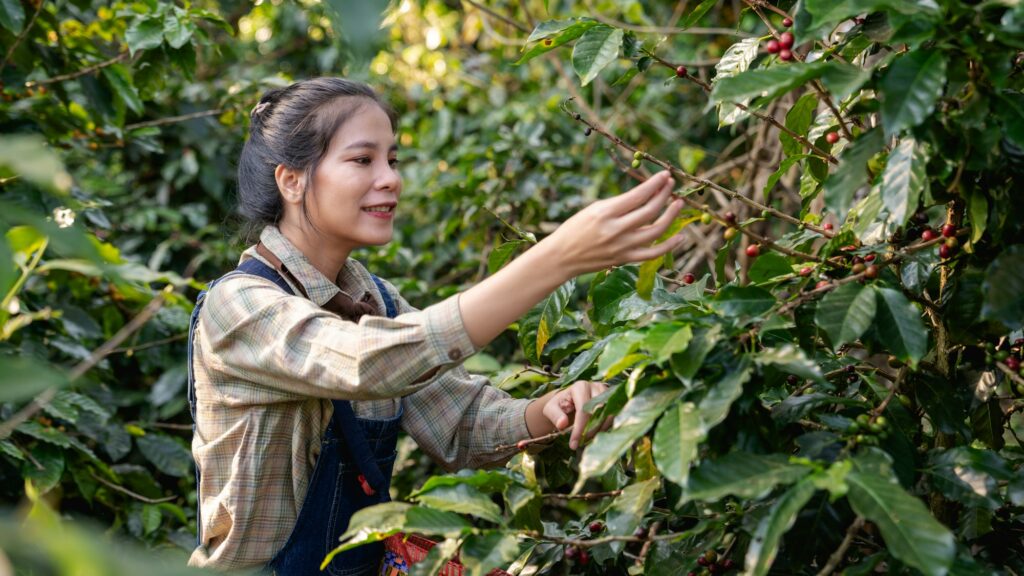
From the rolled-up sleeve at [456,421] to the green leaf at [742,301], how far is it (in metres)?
0.68

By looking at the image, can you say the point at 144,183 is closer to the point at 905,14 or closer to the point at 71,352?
the point at 71,352

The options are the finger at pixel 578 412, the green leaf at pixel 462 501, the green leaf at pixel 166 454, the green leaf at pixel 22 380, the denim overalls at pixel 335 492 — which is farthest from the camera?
the green leaf at pixel 166 454

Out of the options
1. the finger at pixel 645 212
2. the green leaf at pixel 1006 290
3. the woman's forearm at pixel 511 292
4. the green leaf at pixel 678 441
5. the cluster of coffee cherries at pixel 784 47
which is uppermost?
the cluster of coffee cherries at pixel 784 47

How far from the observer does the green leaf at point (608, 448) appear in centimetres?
109

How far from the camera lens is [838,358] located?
4.74ft

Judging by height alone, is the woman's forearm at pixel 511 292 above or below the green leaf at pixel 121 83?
above

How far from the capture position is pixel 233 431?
5.30 feet

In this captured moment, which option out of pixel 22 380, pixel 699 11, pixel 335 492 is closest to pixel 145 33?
pixel 335 492

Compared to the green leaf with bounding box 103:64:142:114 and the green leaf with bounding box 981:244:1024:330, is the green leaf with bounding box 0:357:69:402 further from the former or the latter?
the green leaf with bounding box 103:64:142:114

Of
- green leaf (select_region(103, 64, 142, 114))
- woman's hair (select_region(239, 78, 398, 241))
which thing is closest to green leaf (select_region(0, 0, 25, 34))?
green leaf (select_region(103, 64, 142, 114))

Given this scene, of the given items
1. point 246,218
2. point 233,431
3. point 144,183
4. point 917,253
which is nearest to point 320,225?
point 246,218

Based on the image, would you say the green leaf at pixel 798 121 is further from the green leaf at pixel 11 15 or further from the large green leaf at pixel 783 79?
the green leaf at pixel 11 15

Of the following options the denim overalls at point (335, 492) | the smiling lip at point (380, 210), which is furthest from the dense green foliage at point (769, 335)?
the smiling lip at point (380, 210)

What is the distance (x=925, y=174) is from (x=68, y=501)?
252 centimetres
